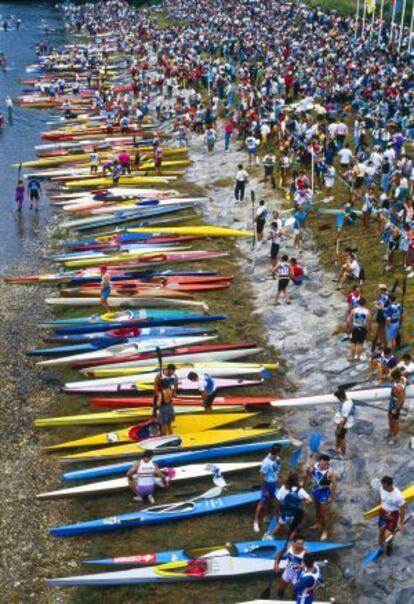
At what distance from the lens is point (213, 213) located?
3203 cm

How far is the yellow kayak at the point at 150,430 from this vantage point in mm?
17359

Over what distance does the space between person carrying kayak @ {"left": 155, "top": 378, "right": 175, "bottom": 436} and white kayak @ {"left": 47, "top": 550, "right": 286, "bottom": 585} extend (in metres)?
4.13

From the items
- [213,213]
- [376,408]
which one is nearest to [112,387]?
[376,408]

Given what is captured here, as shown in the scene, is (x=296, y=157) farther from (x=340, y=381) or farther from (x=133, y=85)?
(x=133, y=85)

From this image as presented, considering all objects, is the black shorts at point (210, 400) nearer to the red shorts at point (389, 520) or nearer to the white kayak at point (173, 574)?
the white kayak at point (173, 574)

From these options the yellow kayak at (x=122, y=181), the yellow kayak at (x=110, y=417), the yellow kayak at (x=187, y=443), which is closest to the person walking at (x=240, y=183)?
the yellow kayak at (x=122, y=181)

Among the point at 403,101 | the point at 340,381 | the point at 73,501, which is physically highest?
the point at 403,101

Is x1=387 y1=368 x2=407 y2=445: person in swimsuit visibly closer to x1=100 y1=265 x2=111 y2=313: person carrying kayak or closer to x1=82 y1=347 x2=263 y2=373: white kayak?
x1=82 y1=347 x2=263 y2=373: white kayak

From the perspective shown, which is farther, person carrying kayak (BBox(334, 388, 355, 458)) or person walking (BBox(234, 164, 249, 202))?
person walking (BBox(234, 164, 249, 202))

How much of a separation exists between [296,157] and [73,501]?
21.2 m

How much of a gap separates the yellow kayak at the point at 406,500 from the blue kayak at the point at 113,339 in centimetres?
915

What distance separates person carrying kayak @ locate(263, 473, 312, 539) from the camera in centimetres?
1315

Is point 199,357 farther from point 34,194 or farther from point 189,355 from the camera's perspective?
point 34,194

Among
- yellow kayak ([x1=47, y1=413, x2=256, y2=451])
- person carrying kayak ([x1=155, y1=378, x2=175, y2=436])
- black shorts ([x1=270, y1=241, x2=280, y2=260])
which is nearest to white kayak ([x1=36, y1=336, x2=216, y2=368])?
yellow kayak ([x1=47, y1=413, x2=256, y2=451])
